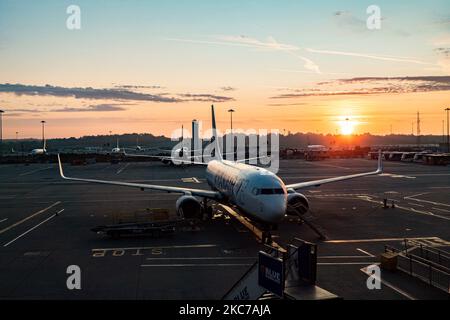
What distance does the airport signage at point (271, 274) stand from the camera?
1493 cm

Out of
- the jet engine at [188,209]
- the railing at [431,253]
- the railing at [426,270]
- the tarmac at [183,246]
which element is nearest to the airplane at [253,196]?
the jet engine at [188,209]

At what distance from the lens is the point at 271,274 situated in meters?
15.5

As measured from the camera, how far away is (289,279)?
17.8 m

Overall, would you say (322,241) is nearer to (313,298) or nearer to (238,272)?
(238,272)

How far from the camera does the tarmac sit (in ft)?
78.7

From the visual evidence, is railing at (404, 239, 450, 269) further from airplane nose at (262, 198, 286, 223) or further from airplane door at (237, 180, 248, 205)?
airplane door at (237, 180, 248, 205)

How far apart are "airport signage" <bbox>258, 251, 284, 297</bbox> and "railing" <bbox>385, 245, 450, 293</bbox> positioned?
12.1 metres

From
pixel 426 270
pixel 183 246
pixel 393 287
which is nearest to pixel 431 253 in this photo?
pixel 426 270

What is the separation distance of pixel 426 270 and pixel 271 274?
16.0 meters

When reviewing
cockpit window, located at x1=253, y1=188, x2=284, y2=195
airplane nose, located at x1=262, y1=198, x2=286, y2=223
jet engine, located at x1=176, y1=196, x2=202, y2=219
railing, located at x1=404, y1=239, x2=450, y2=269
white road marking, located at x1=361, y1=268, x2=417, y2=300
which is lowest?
white road marking, located at x1=361, y1=268, x2=417, y2=300

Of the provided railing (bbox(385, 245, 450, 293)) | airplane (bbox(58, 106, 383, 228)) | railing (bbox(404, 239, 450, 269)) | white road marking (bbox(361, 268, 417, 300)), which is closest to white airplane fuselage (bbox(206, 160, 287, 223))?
airplane (bbox(58, 106, 383, 228))
